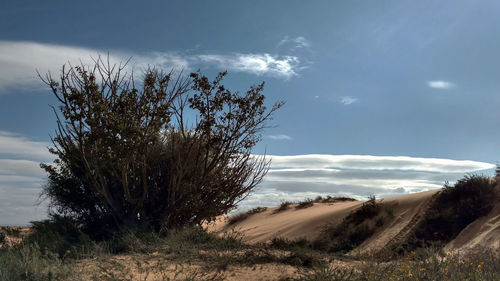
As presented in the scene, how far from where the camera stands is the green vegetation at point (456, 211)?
17547 mm

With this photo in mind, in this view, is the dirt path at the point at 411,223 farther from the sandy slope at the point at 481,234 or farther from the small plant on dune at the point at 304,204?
the small plant on dune at the point at 304,204

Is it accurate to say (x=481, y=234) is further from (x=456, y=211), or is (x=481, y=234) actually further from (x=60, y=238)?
(x=60, y=238)

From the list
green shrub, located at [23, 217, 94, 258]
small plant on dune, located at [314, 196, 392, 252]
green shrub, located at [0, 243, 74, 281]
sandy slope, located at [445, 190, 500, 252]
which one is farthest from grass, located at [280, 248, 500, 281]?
small plant on dune, located at [314, 196, 392, 252]

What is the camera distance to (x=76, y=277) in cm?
830

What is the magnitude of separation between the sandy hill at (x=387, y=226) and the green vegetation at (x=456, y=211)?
1.09ft

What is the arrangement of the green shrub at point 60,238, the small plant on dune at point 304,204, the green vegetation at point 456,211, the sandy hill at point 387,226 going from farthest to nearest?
1. the small plant on dune at point 304,204
2. the green vegetation at point 456,211
3. the sandy hill at point 387,226
4. the green shrub at point 60,238

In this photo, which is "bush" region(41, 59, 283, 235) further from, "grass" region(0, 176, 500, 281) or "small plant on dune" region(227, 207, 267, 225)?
"small plant on dune" region(227, 207, 267, 225)

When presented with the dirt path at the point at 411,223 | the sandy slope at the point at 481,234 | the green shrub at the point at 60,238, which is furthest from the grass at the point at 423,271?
the dirt path at the point at 411,223

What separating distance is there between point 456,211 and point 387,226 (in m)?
2.70

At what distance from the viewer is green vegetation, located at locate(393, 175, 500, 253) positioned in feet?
57.6

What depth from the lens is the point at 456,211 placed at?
720 inches

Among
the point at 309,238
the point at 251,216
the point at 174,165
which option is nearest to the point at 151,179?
the point at 174,165

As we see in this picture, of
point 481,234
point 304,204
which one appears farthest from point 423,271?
point 304,204

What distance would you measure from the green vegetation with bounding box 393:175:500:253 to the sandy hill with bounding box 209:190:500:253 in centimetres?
33
